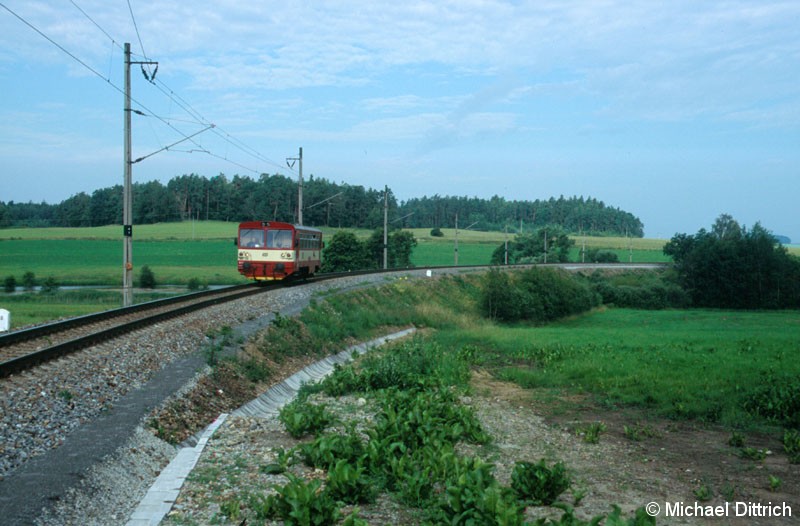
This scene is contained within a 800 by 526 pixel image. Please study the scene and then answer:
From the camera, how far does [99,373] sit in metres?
11.8

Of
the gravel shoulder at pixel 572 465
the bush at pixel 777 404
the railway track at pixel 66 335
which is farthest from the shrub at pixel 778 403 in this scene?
the railway track at pixel 66 335

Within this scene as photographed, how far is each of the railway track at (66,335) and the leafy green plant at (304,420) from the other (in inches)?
177

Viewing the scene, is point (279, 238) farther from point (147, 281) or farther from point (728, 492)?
point (728, 492)

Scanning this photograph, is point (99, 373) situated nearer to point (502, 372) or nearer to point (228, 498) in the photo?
point (228, 498)

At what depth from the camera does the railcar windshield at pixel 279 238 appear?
31.5m

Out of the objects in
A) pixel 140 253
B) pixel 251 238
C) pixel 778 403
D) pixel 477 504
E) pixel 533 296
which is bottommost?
pixel 533 296

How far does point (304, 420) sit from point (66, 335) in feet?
26.4

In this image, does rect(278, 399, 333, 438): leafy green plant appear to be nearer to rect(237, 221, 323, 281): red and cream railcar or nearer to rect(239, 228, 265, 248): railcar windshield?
rect(237, 221, 323, 281): red and cream railcar

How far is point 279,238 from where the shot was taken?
103 ft

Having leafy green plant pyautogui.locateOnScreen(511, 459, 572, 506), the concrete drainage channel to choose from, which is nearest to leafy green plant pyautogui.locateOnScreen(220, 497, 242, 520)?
the concrete drainage channel

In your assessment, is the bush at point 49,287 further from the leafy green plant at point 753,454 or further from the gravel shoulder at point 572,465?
the leafy green plant at point 753,454

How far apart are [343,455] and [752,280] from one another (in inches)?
2712

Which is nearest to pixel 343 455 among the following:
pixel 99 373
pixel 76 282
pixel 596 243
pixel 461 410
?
pixel 461 410

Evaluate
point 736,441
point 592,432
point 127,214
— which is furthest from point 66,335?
point 736,441
